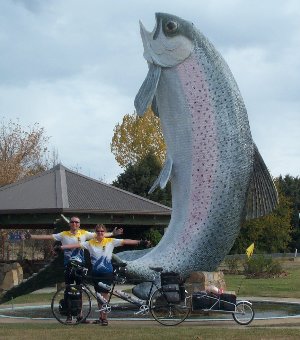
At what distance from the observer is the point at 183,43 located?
1467 centimetres

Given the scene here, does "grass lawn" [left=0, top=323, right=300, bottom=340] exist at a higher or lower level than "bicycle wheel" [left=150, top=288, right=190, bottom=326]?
lower

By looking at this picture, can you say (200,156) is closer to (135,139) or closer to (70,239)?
(70,239)

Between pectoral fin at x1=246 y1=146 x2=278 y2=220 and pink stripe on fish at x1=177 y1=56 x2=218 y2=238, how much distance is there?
844 millimetres

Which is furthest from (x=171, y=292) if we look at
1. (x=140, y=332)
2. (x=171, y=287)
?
(x=140, y=332)

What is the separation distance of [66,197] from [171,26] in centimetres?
1112

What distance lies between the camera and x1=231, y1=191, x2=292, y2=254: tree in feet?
151

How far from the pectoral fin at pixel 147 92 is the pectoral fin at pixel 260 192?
7.53ft

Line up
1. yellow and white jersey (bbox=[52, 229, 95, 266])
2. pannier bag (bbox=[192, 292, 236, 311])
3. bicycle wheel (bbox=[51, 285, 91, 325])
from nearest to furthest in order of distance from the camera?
bicycle wheel (bbox=[51, 285, 91, 325]) < yellow and white jersey (bbox=[52, 229, 95, 266]) < pannier bag (bbox=[192, 292, 236, 311])

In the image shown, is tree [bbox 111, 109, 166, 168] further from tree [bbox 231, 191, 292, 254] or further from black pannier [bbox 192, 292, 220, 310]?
black pannier [bbox 192, 292, 220, 310]

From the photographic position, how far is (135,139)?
57.2 metres

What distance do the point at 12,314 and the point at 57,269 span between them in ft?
6.19

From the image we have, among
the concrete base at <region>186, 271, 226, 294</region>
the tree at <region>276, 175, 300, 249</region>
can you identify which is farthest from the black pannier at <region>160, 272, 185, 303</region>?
the tree at <region>276, 175, 300, 249</region>

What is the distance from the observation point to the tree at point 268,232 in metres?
46.1

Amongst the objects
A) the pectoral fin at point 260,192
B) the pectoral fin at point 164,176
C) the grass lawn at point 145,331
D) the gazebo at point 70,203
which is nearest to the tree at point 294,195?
the gazebo at point 70,203
